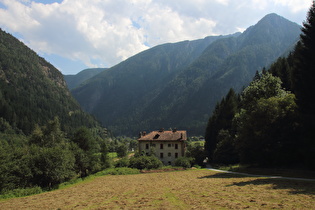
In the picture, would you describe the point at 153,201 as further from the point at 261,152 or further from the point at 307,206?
the point at 261,152

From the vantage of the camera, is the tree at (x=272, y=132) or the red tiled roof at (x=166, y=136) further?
the red tiled roof at (x=166, y=136)

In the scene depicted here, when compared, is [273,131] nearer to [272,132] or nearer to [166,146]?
[272,132]

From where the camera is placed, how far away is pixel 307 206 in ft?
39.6

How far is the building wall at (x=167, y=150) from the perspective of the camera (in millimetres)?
65188

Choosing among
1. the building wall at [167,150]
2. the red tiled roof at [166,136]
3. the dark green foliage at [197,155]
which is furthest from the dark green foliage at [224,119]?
the red tiled roof at [166,136]

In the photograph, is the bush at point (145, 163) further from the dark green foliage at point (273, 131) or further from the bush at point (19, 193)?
the bush at point (19, 193)

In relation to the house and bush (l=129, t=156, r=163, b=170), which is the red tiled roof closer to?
the house

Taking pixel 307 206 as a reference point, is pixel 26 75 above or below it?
above

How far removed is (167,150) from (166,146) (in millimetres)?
1222

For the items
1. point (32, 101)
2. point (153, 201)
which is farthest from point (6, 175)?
point (32, 101)

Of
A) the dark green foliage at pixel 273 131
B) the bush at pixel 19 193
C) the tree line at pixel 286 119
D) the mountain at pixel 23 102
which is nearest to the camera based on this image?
the tree line at pixel 286 119

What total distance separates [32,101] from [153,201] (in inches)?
A: 7421

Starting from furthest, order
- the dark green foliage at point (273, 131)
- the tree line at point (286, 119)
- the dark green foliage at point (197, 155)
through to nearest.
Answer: the dark green foliage at point (197, 155)
the dark green foliage at point (273, 131)
the tree line at point (286, 119)

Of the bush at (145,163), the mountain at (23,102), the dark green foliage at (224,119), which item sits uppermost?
the mountain at (23,102)
